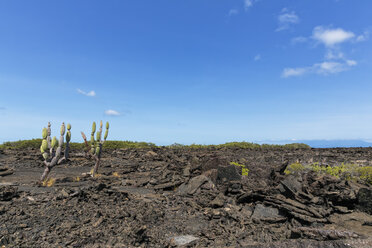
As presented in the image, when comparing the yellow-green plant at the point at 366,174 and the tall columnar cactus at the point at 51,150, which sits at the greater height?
the tall columnar cactus at the point at 51,150

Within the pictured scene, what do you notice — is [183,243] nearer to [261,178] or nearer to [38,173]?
[261,178]

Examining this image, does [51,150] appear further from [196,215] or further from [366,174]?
[366,174]

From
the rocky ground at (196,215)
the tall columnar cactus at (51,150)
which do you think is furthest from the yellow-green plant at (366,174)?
the tall columnar cactus at (51,150)

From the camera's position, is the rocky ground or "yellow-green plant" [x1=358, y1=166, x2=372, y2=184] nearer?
the rocky ground

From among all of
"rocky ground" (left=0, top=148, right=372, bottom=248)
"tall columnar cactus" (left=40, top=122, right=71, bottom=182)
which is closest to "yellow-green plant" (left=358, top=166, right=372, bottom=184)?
"rocky ground" (left=0, top=148, right=372, bottom=248)

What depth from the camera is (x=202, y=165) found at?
10.8 meters

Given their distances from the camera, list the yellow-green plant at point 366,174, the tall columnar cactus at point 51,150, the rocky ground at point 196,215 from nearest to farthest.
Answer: the rocky ground at point 196,215, the tall columnar cactus at point 51,150, the yellow-green plant at point 366,174

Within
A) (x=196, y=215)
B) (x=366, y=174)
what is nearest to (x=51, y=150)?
(x=196, y=215)

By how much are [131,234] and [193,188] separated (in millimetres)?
3412

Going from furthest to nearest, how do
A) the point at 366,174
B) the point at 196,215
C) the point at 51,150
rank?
the point at 366,174
the point at 51,150
the point at 196,215

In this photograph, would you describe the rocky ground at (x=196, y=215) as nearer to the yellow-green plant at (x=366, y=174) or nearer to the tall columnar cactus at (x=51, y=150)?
the tall columnar cactus at (x=51, y=150)

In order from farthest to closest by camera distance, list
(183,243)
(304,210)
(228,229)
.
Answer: (304,210) < (228,229) < (183,243)

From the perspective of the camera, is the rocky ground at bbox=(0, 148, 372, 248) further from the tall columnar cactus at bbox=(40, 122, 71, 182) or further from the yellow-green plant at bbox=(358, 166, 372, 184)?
the yellow-green plant at bbox=(358, 166, 372, 184)

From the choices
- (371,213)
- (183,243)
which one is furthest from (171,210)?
(371,213)
